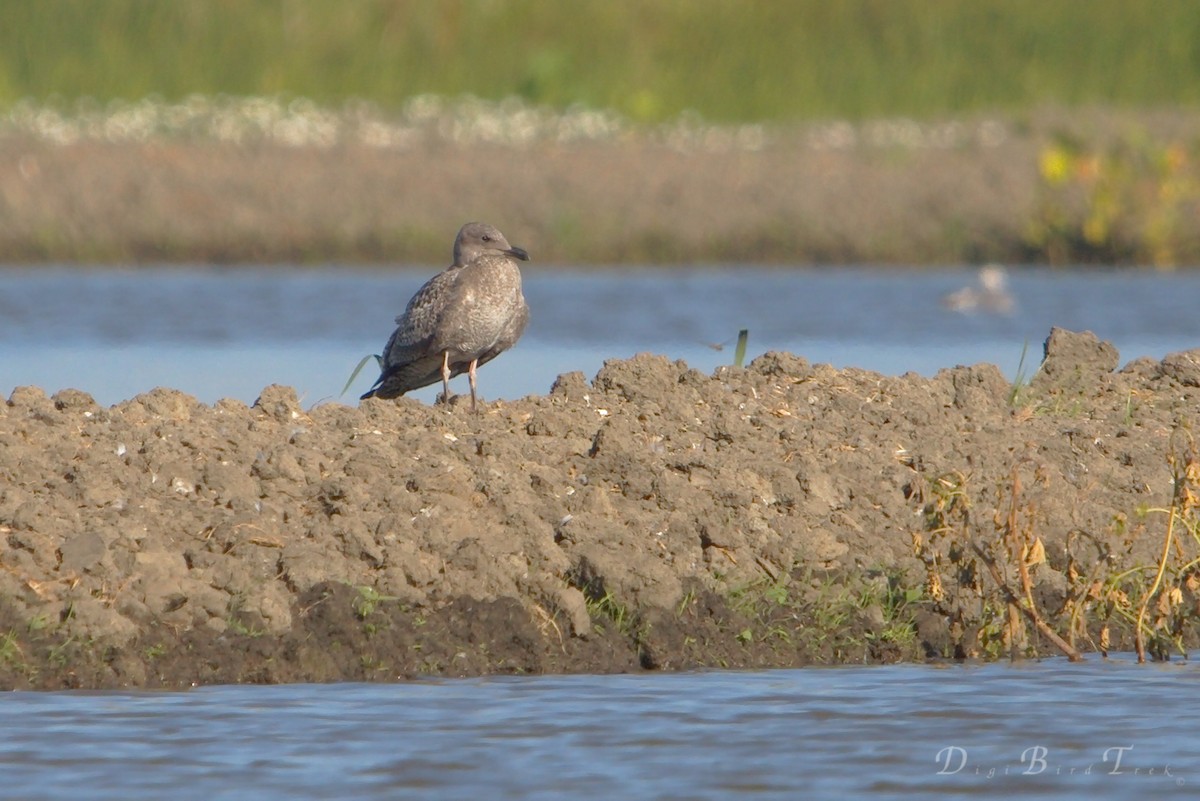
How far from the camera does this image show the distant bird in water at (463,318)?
31.8 ft

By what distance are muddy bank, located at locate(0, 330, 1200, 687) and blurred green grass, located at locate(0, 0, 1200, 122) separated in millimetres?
22124

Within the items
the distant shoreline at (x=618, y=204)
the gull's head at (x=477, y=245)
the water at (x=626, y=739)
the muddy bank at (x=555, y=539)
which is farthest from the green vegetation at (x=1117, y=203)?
the water at (x=626, y=739)

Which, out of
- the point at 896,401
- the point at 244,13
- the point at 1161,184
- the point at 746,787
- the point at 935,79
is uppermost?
the point at 244,13

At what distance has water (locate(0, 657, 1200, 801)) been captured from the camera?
6070 mm

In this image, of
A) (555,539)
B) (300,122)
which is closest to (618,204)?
(300,122)

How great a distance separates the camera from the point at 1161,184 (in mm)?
21906

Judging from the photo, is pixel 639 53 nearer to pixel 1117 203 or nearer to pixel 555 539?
pixel 1117 203

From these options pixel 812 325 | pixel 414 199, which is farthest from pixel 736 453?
pixel 414 199

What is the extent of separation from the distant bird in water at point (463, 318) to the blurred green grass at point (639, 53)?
66.7ft

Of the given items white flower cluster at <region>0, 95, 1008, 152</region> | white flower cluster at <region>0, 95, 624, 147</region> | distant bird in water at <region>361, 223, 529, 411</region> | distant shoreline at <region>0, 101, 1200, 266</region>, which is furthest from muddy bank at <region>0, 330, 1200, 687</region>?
white flower cluster at <region>0, 95, 624, 147</region>

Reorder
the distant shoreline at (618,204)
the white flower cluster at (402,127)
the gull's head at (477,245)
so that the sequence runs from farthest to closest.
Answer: the white flower cluster at (402,127) → the distant shoreline at (618,204) → the gull's head at (477,245)

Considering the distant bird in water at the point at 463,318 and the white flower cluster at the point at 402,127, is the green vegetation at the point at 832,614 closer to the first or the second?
the distant bird in water at the point at 463,318

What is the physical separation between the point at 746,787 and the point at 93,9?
28.4 metres

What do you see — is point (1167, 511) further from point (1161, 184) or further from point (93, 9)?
point (93, 9)
